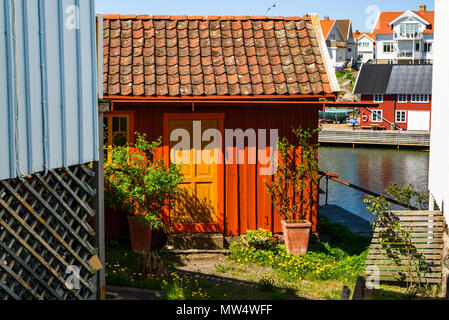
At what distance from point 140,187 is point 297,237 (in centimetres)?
302

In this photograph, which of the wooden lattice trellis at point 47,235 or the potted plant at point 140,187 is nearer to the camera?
the wooden lattice trellis at point 47,235

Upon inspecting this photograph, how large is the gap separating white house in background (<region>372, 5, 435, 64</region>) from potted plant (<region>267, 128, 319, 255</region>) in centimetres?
7350

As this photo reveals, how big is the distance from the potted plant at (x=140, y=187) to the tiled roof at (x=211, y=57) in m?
1.17

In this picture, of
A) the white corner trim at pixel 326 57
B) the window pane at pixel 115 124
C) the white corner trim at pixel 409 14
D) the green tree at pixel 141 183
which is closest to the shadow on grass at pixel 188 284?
the green tree at pixel 141 183

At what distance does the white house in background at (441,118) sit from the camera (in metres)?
9.09

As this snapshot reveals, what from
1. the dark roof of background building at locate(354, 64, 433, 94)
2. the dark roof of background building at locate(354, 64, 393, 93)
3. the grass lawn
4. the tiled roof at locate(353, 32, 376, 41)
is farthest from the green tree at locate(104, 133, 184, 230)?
the tiled roof at locate(353, 32, 376, 41)

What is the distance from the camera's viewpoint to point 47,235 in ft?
19.3

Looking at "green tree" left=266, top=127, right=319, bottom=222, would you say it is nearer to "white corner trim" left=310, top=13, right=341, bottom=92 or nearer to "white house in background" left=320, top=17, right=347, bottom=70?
"white corner trim" left=310, top=13, right=341, bottom=92

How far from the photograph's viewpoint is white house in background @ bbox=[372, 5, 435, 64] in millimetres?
80688

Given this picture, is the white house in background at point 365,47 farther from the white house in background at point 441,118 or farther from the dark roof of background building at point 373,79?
the white house in background at point 441,118

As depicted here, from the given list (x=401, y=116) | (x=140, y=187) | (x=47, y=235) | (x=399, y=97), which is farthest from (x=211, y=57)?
(x=399, y=97)

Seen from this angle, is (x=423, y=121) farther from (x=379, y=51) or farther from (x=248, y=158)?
(x=248, y=158)

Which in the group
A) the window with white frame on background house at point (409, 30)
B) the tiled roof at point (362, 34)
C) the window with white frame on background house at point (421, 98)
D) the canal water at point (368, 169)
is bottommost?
the canal water at point (368, 169)
